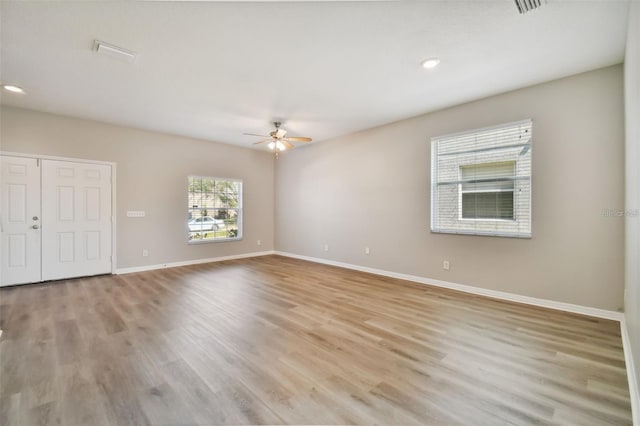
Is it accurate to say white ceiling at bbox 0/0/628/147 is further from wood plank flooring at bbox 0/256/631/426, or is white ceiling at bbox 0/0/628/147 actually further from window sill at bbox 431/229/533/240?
wood plank flooring at bbox 0/256/631/426

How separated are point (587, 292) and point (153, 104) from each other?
6.31m

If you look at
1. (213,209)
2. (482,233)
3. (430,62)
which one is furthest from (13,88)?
(482,233)

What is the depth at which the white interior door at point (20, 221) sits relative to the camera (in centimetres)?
426

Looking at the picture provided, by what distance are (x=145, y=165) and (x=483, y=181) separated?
243 inches

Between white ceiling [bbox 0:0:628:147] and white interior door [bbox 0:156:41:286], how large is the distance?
3.43 ft

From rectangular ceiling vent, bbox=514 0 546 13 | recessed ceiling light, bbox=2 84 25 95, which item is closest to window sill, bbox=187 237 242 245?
recessed ceiling light, bbox=2 84 25 95

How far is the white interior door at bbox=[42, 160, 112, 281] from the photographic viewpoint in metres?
4.61

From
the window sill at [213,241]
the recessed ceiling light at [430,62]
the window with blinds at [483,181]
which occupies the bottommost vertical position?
the window sill at [213,241]

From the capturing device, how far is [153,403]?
171 centimetres

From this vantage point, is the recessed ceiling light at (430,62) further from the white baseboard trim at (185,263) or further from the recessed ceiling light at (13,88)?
the white baseboard trim at (185,263)

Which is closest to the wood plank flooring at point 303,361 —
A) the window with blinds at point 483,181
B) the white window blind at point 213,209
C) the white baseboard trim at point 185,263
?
the window with blinds at point 483,181

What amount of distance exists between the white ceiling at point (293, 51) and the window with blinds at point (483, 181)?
66 centimetres

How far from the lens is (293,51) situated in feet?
8.98

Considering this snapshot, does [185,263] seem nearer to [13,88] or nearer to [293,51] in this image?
[13,88]
